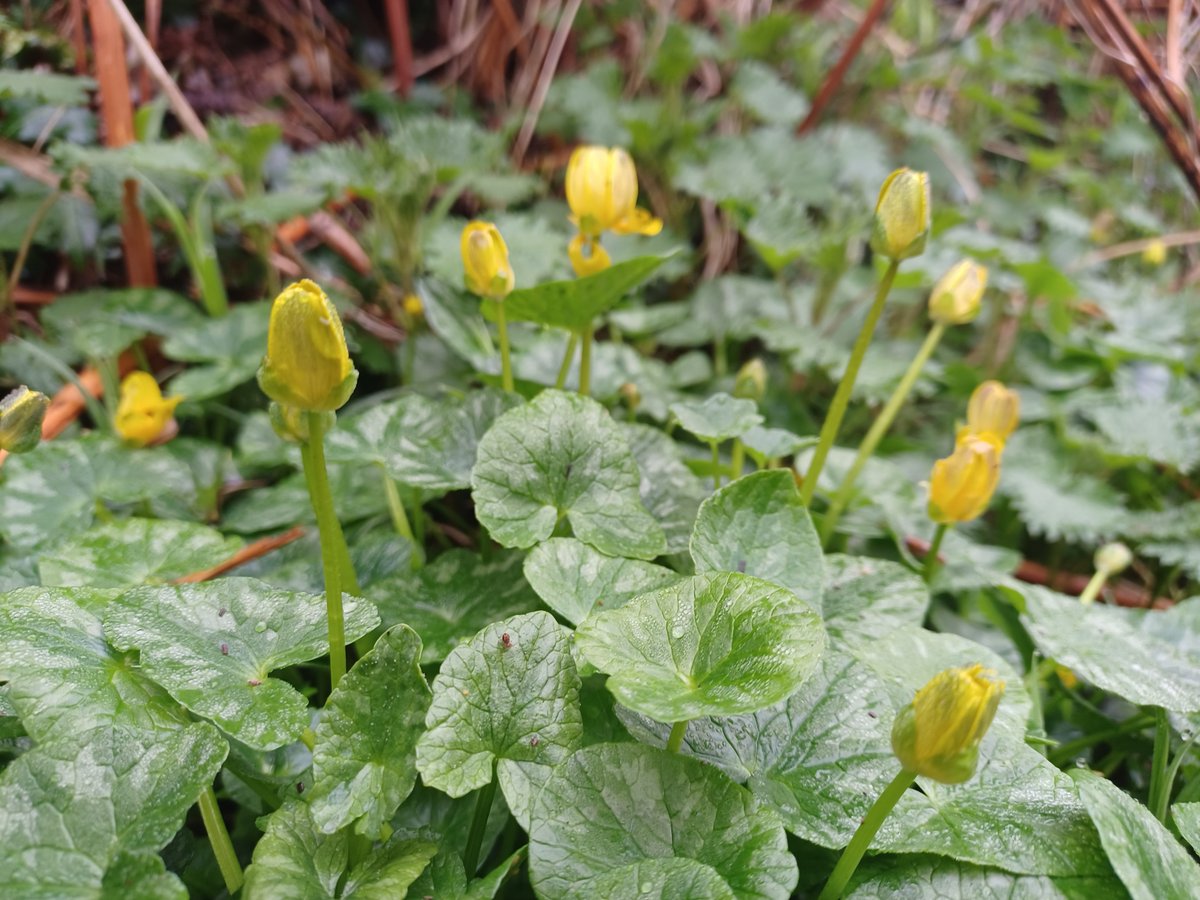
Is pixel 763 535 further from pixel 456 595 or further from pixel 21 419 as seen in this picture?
pixel 21 419

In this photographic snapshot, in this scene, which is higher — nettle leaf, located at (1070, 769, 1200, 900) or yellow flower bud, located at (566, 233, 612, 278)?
yellow flower bud, located at (566, 233, 612, 278)

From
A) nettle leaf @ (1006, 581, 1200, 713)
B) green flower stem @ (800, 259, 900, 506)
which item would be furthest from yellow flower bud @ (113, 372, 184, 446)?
nettle leaf @ (1006, 581, 1200, 713)

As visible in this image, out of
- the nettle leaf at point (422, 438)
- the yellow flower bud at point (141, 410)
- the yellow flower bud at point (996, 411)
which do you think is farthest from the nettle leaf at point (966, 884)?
the yellow flower bud at point (141, 410)

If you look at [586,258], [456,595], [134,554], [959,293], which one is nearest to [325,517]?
[456,595]

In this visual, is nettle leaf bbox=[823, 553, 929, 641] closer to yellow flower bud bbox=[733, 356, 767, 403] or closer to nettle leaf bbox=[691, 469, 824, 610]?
nettle leaf bbox=[691, 469, 824, 610]

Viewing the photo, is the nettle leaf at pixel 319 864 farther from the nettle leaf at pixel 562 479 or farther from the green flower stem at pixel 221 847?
the nettle leaf at pixel 562 479

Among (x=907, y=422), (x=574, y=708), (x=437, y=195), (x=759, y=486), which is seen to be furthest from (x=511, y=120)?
(x=574, y=708)
